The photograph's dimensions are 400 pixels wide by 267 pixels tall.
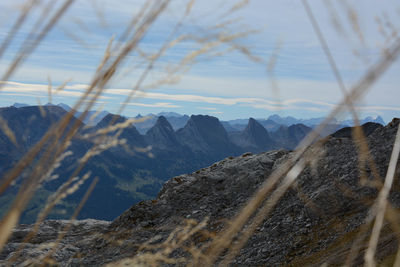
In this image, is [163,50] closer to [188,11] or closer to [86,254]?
[188,11]

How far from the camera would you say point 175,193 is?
1655cm

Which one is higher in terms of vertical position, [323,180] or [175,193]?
[175,193]

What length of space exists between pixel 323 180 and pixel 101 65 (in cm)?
1306

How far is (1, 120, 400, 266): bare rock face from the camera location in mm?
9867

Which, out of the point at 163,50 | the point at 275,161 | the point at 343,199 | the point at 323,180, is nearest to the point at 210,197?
the point at 275,161

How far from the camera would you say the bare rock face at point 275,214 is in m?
9.87

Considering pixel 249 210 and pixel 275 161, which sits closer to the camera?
pixel 249 210

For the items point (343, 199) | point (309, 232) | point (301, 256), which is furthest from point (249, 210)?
point (343, 199)

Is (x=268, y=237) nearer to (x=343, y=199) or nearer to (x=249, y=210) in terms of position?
(x=343, y=199)

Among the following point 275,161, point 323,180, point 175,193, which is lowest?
point 323,180

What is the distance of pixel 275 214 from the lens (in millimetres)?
12336

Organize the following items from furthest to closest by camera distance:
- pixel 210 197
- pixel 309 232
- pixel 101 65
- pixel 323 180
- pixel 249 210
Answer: pixel 210 197 < pixel 323 180 < pixel 309 232 < pixel 101 65 < pixel 249 210

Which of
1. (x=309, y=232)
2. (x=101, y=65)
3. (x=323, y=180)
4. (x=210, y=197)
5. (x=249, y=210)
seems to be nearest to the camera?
(x=249, y=210)

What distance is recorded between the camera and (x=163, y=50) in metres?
1.24
